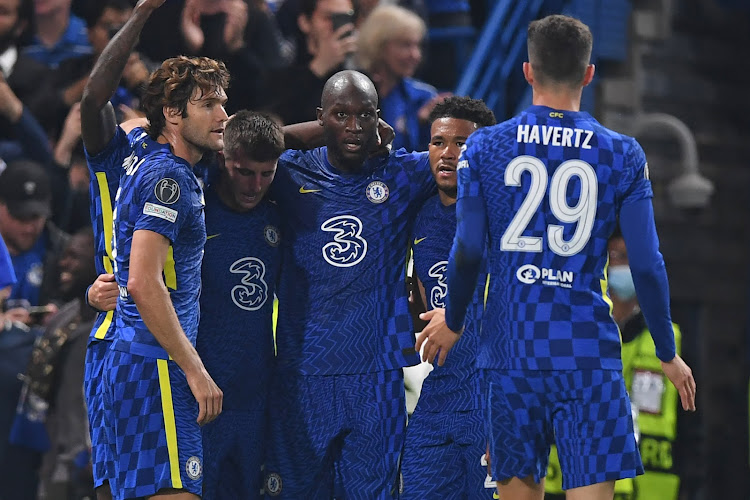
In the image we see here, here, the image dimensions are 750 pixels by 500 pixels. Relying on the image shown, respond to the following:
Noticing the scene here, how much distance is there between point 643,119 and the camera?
1238 centimetres

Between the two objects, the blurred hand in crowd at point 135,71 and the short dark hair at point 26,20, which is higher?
the short dark hair at point 26,20

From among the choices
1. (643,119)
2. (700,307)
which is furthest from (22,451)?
(700,307)

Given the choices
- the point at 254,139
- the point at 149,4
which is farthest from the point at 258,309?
the point at 149,4

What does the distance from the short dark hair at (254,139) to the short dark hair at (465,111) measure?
0.83 metres

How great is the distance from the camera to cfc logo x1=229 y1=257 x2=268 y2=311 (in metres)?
6.55

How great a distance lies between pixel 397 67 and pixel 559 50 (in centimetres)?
473

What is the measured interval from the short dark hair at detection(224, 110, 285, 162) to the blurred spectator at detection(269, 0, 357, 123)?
2.91 m

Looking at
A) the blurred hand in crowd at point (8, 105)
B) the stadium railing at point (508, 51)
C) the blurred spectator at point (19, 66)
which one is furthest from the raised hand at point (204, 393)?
the stadium railing at point (508, 51)

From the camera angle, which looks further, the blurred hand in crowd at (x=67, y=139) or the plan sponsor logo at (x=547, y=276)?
the blurred hand in crowd at (x=67, y=139)

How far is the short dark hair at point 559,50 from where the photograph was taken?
216 inches

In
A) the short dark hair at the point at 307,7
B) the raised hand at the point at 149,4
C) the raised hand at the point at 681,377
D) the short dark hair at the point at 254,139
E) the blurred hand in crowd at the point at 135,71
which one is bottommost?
the raised hand at the point at 681,377

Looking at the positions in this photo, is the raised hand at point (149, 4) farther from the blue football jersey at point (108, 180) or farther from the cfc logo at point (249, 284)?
the cfc logo at point (249, 284)

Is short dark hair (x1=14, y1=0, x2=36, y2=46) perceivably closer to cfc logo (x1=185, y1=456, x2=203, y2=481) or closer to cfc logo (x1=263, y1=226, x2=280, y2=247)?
cfc logo (x1=263, y1=226, x2=280, y2=247)

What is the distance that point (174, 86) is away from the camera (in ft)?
19.1
